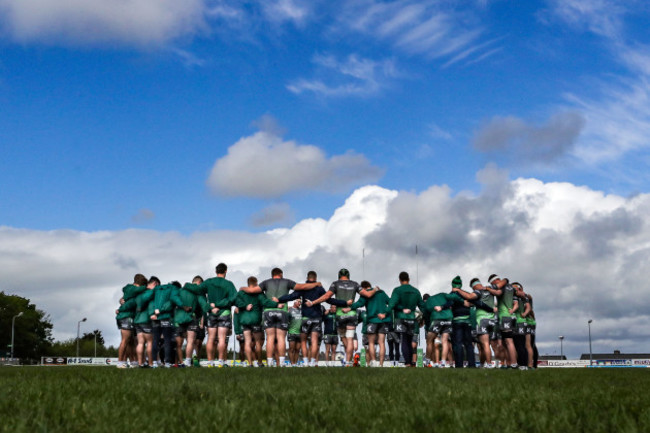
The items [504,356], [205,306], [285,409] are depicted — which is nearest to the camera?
[285,409]

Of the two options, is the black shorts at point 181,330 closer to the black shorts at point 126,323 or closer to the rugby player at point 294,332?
the black shorts at point 126,323

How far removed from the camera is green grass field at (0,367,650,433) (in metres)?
4.75

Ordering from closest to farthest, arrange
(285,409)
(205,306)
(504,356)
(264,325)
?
(285,409) < (264,325) < (205,306) < (504,356)

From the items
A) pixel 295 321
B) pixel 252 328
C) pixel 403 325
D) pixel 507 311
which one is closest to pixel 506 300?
pixel 507 311

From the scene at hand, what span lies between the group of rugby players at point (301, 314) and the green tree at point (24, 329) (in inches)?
3333

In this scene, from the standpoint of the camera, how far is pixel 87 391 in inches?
266

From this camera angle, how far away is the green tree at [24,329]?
92062 mm

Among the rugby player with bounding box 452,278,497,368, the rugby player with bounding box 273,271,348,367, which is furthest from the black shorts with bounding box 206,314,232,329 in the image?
the rugby player with bounding box 452,278,497,368

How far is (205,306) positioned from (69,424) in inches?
480

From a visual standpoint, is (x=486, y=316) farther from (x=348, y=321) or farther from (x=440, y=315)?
(x=348, y=321)

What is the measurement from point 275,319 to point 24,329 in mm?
90532

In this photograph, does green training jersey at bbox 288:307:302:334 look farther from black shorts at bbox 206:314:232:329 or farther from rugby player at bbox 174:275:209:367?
rugby player at bbox 174:275:209:367

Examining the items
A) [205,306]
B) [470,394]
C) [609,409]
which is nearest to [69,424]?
[470,394]

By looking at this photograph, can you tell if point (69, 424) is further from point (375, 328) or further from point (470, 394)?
point (375, 328)
